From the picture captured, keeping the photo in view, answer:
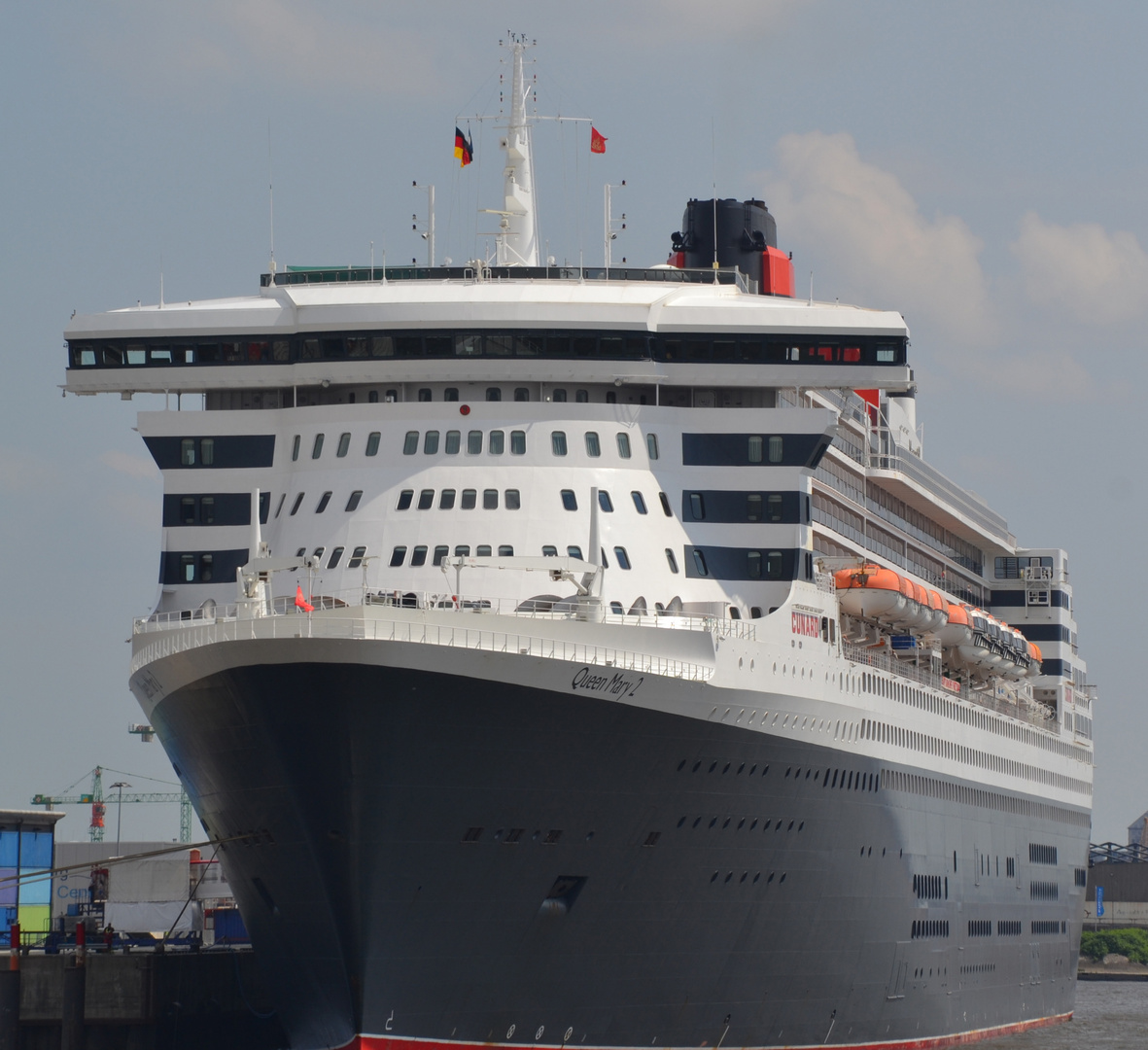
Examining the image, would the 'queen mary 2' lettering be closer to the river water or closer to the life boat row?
the life boat row

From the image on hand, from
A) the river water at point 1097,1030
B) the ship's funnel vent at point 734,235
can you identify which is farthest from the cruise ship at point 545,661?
the ship's funnel vent at point 734,235

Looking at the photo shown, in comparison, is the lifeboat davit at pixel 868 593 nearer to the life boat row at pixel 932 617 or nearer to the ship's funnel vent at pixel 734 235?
the life boat row at pixel 932 617

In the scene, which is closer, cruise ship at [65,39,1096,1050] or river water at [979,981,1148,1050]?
A: cruise ship at [65,39,1096,1050]

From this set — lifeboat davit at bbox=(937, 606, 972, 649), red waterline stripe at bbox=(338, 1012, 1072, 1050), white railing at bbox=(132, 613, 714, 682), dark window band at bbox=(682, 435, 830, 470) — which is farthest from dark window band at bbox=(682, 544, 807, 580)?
lifeboat davit at bbox=(937, 606, 972, 649)

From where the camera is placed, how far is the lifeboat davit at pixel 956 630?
44719 millimetres

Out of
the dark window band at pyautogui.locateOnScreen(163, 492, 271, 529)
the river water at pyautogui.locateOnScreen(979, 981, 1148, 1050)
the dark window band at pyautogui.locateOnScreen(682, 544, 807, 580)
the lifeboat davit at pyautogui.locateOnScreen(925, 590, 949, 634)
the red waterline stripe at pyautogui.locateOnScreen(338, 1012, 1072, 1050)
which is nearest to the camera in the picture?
the red waterline stripe at pyautogui.locateOnScreen(338, 1012, 1072, 1050)

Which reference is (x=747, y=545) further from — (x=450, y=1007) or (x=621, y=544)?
(x=450, y=1007)

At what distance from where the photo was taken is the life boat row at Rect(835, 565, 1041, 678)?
130 ft

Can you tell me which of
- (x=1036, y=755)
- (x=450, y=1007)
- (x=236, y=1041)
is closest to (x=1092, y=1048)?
(x=1036, y=755)

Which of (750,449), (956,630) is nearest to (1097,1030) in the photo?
(956,630)

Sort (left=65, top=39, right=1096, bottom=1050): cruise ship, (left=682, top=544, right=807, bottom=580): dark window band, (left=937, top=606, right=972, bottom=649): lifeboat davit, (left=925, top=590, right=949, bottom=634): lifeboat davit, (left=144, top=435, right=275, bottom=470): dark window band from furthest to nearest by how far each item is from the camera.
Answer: (left=937, top=606, right=972, bottom=649): lifeboat davit → (left=925, top=590, right=949, bottom=634): lifeboat davit → (left=144, top=435, right=275, bottom=470): dark window band → (left=682, top=544, right=807, bottom=580): dark window band → (left=65, top=39, right=1096, bottom=1050): cruise ship

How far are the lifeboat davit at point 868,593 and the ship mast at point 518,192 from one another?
916cm

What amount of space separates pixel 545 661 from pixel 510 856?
9.64ft

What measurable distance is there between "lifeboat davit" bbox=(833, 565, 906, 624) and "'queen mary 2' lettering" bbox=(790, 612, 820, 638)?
14.7 feet
